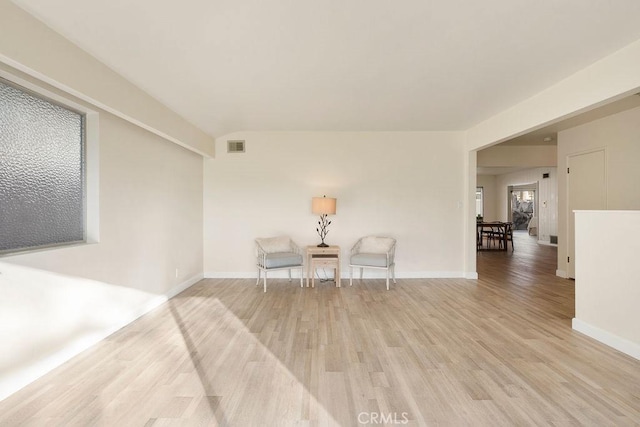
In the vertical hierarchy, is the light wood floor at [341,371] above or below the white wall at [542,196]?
below

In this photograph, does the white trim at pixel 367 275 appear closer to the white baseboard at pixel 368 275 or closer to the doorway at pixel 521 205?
the white baseboard at pixel 368 275

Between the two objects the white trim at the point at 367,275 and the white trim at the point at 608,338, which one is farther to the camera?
the white trim at the point at 367,275

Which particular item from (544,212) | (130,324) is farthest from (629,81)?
(544,212)

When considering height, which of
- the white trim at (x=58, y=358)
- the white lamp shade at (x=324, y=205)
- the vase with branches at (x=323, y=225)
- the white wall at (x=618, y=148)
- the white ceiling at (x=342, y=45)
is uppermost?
the white ceiling at (x=342, y=45)

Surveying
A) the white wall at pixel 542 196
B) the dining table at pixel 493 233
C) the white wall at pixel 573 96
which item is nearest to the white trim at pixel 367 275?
the white wall at pixel 573 96

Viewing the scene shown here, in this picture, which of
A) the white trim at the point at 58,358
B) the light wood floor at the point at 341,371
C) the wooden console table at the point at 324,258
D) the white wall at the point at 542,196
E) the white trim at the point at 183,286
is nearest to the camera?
the light wood floor at the point at 341,371

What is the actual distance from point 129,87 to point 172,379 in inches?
106

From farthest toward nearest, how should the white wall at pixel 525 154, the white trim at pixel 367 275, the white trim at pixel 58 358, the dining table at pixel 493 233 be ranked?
the dining table at pixel 493 233 < the white wall at pixel 525 154 < the white trim at pixel 367 275 < the white trim at pixel 58 358

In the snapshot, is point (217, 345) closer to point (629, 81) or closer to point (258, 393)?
point (258, 393)

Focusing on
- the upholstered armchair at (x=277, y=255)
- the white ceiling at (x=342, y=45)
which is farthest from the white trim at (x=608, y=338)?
the upholstered armchair at (x=277, y=255)

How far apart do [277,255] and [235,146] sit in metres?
2.15

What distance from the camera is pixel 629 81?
8.07ft

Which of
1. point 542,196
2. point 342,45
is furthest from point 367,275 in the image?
point 542,196

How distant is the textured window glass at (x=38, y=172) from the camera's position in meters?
2.06
